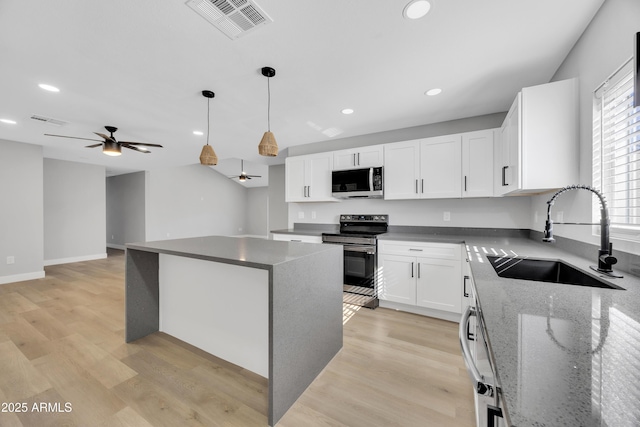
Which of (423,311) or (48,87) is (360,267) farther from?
(48,87)

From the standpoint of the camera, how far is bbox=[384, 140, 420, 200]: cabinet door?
10.6 ft

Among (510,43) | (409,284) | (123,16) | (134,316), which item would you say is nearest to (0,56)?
(123,16)

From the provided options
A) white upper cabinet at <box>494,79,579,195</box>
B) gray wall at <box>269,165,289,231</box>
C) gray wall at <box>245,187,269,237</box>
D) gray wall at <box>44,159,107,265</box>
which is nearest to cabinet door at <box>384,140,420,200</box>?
white upper cabinet at <box>494,79,579,195</box>

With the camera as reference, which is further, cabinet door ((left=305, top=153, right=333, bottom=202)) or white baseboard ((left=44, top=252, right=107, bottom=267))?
white baseboard ((left=44, top=252, right=107, bottom=267))

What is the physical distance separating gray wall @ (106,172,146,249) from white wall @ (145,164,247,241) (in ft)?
0.95

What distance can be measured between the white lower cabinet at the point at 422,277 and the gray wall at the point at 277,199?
11.0 feet

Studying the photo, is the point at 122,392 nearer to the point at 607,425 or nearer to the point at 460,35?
the point at 607,425

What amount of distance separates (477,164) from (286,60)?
235cm

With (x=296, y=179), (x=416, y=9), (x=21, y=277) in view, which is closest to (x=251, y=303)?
(x=416, y=9)

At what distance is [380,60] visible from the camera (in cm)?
204

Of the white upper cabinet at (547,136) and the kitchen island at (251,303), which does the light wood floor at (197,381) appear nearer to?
the kitchen island at (251,303)

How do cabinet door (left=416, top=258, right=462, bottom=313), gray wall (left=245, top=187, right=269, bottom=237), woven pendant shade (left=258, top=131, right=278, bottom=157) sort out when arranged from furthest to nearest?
gray wall (left=245, top=187, right=269, bottom=237), cabinet door (left=416, top=258, right=462, bottom=313), woven pendant shade (left=258, top=131, right=278, bottom=157)

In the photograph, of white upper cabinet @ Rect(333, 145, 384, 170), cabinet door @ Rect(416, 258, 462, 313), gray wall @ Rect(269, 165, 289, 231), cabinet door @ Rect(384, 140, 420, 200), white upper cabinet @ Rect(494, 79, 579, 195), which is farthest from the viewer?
gray wall @ Rect(269, 165, 289, 231)

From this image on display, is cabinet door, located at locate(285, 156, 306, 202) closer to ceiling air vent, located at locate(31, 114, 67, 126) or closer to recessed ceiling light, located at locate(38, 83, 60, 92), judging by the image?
recessed ceiling light, located at locate(38, 83, 60, 92)
